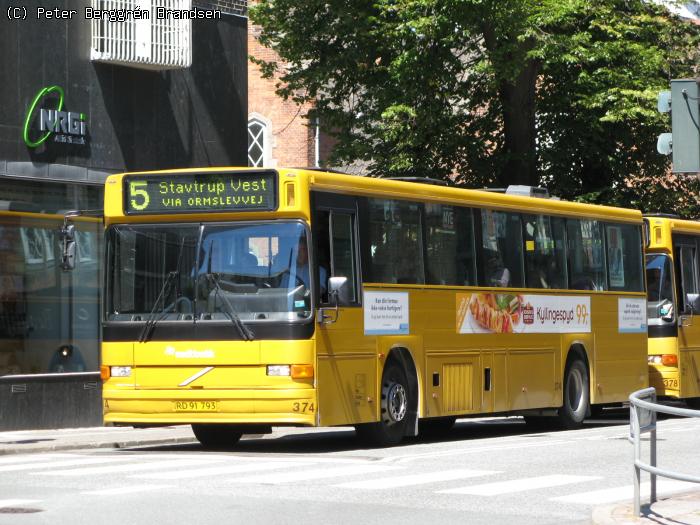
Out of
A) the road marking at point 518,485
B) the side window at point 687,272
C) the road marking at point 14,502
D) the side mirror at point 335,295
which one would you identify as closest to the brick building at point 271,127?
the side window at point 687,272

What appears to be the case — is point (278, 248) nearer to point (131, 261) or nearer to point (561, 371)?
point (131, 261)

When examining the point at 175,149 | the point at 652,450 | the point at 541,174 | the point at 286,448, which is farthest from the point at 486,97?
the point at 652,450

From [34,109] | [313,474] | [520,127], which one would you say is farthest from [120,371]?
[520,127]

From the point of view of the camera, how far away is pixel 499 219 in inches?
810

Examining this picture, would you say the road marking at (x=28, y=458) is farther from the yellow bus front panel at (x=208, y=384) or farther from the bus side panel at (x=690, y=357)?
the bus side panel at (x=690, y=357)

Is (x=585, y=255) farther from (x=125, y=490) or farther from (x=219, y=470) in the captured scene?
(x=125, y=490)

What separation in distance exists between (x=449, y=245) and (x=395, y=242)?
1.36 meters

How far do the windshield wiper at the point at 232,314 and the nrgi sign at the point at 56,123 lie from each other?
20.1ft

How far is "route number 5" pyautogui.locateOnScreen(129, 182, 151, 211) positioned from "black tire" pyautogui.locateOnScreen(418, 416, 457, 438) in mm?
5767

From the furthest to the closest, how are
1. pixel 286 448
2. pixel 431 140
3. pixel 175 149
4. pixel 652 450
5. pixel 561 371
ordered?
pixel 431 140, pixel 175 149, pixel 561 371, pixel 286 448, pixel 652 450

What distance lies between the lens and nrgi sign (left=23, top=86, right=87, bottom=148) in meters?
21.6

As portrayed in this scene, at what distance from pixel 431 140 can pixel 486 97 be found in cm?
237

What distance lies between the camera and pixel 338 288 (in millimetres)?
16344

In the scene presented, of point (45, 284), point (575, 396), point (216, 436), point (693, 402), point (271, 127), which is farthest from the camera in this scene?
point (271, 127)
